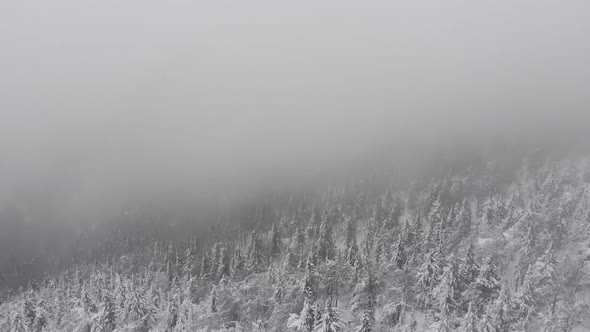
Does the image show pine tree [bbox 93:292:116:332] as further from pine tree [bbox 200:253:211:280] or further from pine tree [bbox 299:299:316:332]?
pine tree [bbox 200:253:211:280]

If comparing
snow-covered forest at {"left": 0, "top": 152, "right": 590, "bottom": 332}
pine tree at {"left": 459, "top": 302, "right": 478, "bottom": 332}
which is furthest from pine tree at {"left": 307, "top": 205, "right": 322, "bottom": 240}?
pine tree at {"left": 459, "top": 302, "right": 478, "bottom": 332}

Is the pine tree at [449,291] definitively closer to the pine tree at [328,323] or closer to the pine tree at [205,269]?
the pine tree at [328,323]

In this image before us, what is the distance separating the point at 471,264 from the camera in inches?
2891

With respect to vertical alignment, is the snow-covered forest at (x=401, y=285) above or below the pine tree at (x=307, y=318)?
below

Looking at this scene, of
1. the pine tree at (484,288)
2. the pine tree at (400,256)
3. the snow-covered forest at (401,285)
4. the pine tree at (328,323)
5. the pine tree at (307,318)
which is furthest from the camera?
the pine tree at (400,256)

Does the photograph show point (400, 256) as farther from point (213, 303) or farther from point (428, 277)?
point (213, 303)

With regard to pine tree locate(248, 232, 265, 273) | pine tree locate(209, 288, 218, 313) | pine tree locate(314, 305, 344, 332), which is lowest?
pine tree locate(248, 232, 265, 273)

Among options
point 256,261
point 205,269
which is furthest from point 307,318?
point 205,269

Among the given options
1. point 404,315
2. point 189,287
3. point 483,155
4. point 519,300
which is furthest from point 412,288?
point 483,155

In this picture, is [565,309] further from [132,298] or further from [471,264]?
[132,298]

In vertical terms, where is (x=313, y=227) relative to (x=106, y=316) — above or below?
below

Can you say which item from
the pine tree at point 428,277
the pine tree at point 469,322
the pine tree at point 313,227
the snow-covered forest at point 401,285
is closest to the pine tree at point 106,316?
the snow-covered forest at point 401,285

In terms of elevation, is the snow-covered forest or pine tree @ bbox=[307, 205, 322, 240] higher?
A: the snow-covered forest

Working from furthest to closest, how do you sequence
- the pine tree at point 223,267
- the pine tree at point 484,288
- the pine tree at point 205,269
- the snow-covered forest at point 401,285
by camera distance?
1. the pine tree at point 205,269
2. the pine tree at point 223,267
3. the pine tree at point 484,288
4. the snow-covered forest at point 401,285
